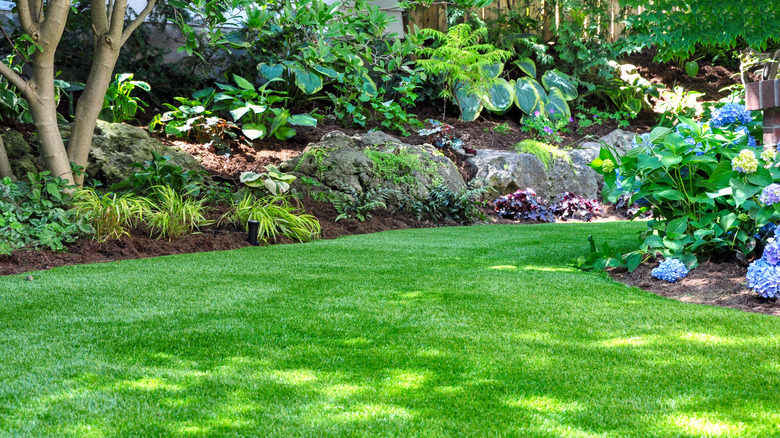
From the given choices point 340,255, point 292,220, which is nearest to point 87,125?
point 292,220

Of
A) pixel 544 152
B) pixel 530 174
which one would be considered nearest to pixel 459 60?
pixel 544 152

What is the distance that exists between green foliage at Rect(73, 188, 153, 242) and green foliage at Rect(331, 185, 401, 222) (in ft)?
6.78

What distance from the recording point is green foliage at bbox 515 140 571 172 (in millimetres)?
9211

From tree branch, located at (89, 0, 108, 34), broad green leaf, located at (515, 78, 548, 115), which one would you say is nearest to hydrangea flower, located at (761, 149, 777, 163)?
tree branch, located at (89, 0, 108, 34)

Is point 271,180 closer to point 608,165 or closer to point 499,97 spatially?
point 608,165

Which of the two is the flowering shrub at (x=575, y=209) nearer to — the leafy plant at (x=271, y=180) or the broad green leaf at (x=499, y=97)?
the broad green leaf at (x=499, y=97)

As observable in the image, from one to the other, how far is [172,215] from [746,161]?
4.41 m

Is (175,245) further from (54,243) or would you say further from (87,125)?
(87,125)

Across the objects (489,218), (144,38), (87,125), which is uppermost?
(144,38)

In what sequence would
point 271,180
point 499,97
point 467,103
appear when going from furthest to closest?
1. point 499,97
2. point 467,103
3. point 271,180

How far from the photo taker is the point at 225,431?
5.64ft

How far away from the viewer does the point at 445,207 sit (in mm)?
7676

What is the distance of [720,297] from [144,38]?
799cm

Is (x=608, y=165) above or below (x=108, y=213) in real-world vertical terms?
above
